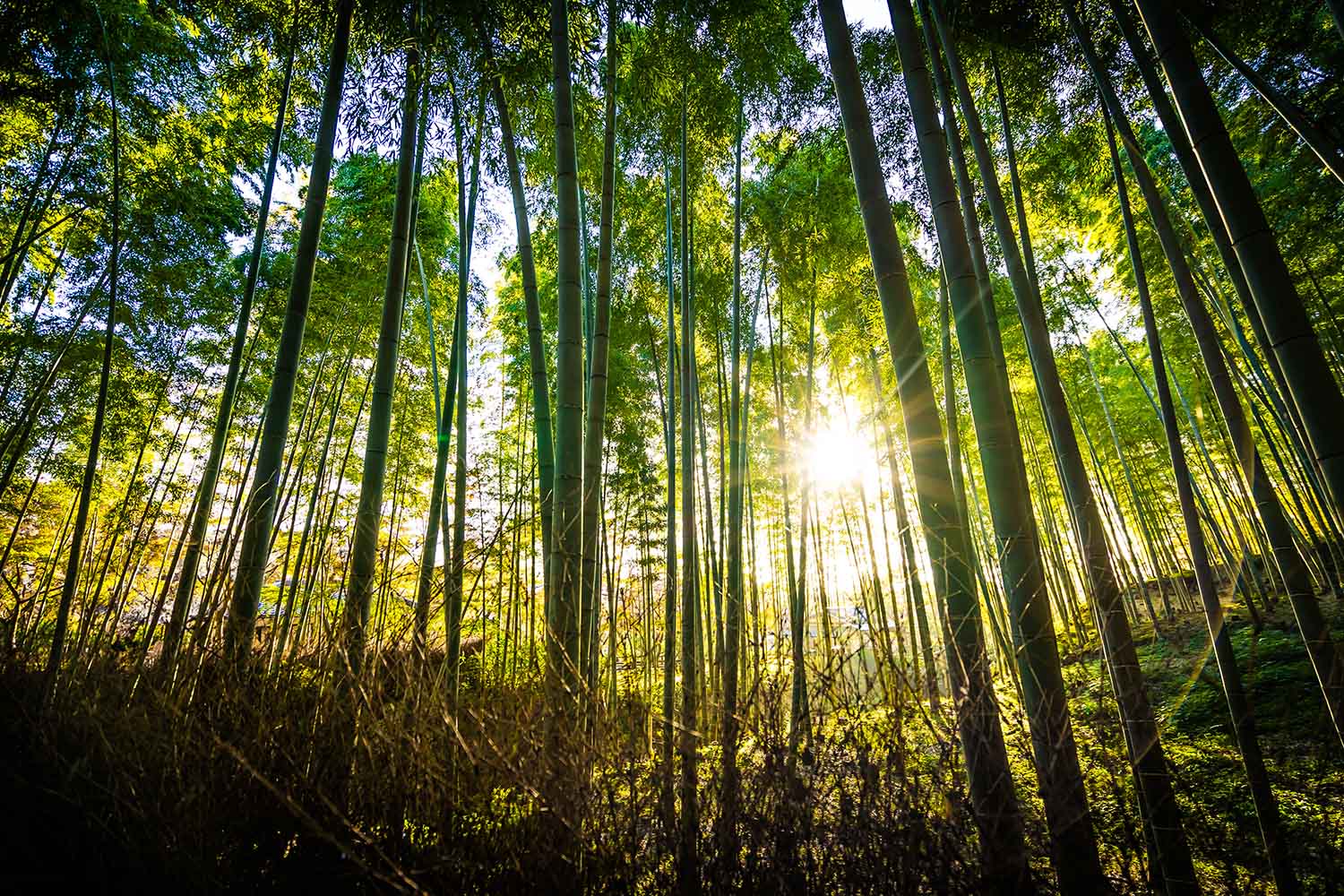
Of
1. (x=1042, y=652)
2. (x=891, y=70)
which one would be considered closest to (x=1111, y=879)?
(x=1042, y=652)

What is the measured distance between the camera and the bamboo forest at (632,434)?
3.80 ft

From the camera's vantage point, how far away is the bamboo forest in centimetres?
116

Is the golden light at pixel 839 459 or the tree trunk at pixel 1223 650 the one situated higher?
the golden light at pixel 839 459

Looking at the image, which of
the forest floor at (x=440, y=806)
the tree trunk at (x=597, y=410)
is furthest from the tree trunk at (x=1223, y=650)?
the tree trunk at (x=597, y=410)

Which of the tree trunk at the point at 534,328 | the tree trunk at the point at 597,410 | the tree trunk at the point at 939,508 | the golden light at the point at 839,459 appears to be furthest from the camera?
the golden light at the point at 839,459

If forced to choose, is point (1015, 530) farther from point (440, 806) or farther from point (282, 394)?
point (282, 394)

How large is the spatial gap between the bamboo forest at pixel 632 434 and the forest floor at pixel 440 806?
1 cm

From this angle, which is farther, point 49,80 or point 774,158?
A: point 774,158

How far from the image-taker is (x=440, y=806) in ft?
3.89

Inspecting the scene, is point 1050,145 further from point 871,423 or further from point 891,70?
point 871,423

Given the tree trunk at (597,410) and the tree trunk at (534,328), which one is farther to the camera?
the tree trunk at (534,328)

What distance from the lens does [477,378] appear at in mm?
6109

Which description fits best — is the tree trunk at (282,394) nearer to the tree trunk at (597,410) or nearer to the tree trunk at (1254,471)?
the tree trunk at (597,410)

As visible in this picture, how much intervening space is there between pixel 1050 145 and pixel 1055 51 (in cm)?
79
